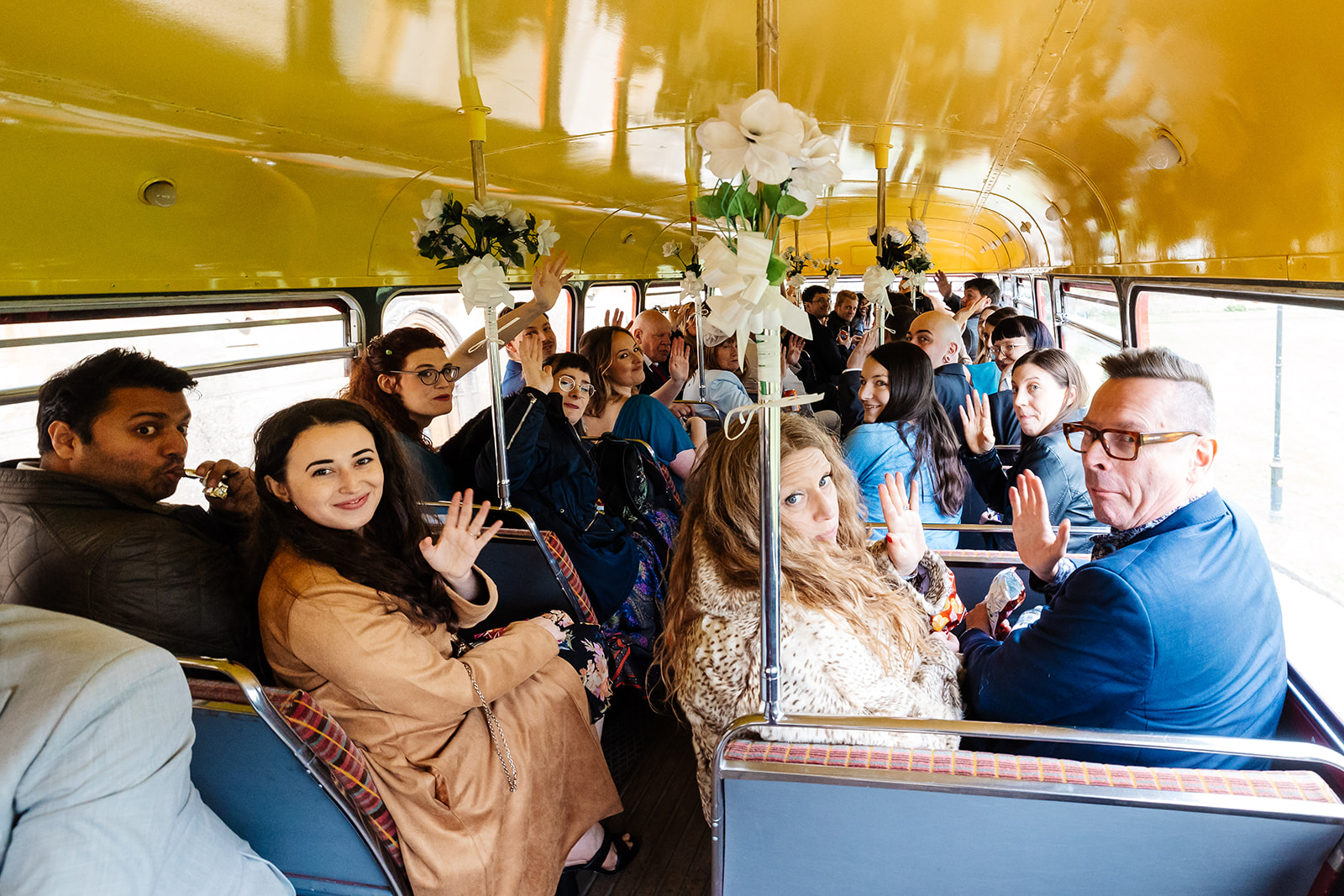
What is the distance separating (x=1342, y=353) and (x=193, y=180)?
14.8 ft

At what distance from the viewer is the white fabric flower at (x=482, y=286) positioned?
360 centimetres

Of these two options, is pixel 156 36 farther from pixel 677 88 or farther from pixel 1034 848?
pixel 1034 848

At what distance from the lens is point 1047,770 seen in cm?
147

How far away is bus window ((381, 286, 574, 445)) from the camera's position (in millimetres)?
5480

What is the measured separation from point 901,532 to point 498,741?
133 cm

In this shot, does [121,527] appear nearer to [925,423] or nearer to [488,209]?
[488,209]

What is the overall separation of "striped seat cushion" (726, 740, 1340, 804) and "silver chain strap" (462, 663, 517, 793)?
2.76ft

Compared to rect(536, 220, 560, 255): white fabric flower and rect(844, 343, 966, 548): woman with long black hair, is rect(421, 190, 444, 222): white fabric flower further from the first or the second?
rect(844, 343, 966, 548): woman with long black hair

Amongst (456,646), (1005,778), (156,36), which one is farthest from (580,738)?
(156,36)

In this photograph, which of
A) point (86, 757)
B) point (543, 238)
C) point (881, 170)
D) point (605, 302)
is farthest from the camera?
point (605, 302)

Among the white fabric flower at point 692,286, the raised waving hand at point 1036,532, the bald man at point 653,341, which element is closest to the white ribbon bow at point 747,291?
the raised waving hand at point 1036,532

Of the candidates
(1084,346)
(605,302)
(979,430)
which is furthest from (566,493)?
(1084,346)

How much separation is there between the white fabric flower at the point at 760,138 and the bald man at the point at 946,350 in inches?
130

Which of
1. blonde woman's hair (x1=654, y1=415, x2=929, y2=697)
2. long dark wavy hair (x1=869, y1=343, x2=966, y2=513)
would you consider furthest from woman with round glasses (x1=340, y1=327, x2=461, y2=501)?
long dark wavy hair (x1=869, y1=343, x2=966, y2=513)
